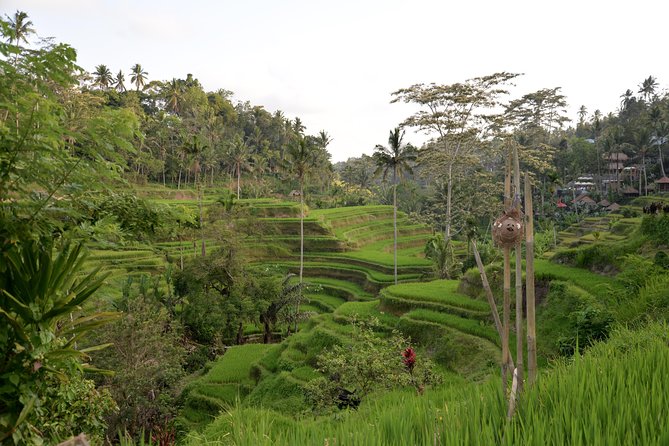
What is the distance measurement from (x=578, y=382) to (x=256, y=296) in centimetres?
2066

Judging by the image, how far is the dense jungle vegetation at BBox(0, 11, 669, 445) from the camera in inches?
122

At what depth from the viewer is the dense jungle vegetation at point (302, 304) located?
311 centimetres

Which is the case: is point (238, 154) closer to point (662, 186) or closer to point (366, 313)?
point (366, 313)

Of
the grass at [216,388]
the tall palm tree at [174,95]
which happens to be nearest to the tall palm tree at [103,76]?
the tall palm tree at [174,95]

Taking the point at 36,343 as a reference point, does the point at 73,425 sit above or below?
below

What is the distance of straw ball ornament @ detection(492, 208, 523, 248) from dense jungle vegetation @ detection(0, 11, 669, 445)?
57cm

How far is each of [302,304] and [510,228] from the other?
90.3ft

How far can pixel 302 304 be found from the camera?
29.8m

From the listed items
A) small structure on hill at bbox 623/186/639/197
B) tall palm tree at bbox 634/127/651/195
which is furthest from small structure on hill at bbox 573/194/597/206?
tall palm tree at bbox 634/127/651/195

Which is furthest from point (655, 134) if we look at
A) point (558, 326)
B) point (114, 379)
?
point (114, 379)

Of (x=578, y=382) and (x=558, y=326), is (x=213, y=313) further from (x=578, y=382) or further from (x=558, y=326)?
(x=578, y=382)

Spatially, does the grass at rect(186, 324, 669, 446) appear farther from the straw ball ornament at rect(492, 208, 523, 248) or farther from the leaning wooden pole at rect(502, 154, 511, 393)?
the straw ball ornament at rect(492, 208, 523, 248)

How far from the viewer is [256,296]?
22.8 metres

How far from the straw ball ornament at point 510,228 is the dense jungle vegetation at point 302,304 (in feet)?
1.86
